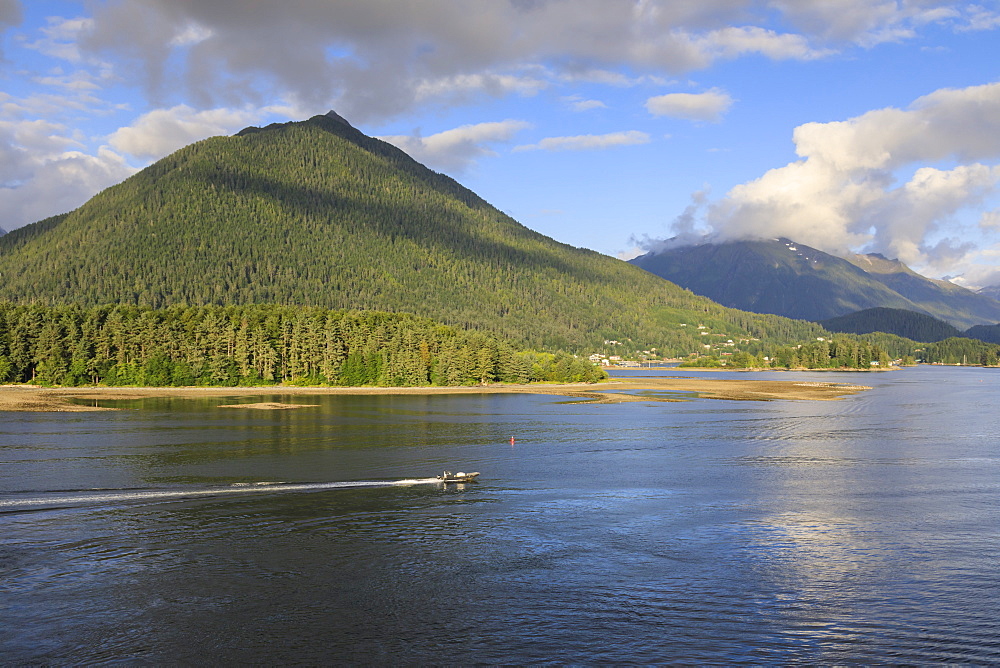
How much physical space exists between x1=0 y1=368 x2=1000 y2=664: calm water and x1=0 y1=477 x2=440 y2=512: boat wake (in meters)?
0.28

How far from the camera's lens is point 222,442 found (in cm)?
Result: 8175

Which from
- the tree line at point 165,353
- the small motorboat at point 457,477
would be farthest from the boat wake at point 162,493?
the tree line at point 165,353

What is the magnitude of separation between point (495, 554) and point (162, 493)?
26784 mm

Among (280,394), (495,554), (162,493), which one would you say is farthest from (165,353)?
→ (495,554)

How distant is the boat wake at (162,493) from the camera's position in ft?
159

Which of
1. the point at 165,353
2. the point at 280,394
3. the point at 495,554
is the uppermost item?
the point at 165,353

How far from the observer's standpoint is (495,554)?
127ft

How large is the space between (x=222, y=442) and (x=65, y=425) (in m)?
29.3

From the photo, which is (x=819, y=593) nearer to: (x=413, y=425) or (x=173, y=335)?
(x=413, y=425)

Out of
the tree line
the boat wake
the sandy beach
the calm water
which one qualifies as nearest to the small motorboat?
the boat wake

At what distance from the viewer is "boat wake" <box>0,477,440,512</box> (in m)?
48.4

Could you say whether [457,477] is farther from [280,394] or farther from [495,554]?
[280,394]

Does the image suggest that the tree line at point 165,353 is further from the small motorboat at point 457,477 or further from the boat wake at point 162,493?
the boat wake at point 162,493

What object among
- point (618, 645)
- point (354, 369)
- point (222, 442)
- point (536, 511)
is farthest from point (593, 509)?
point (354, 369)
